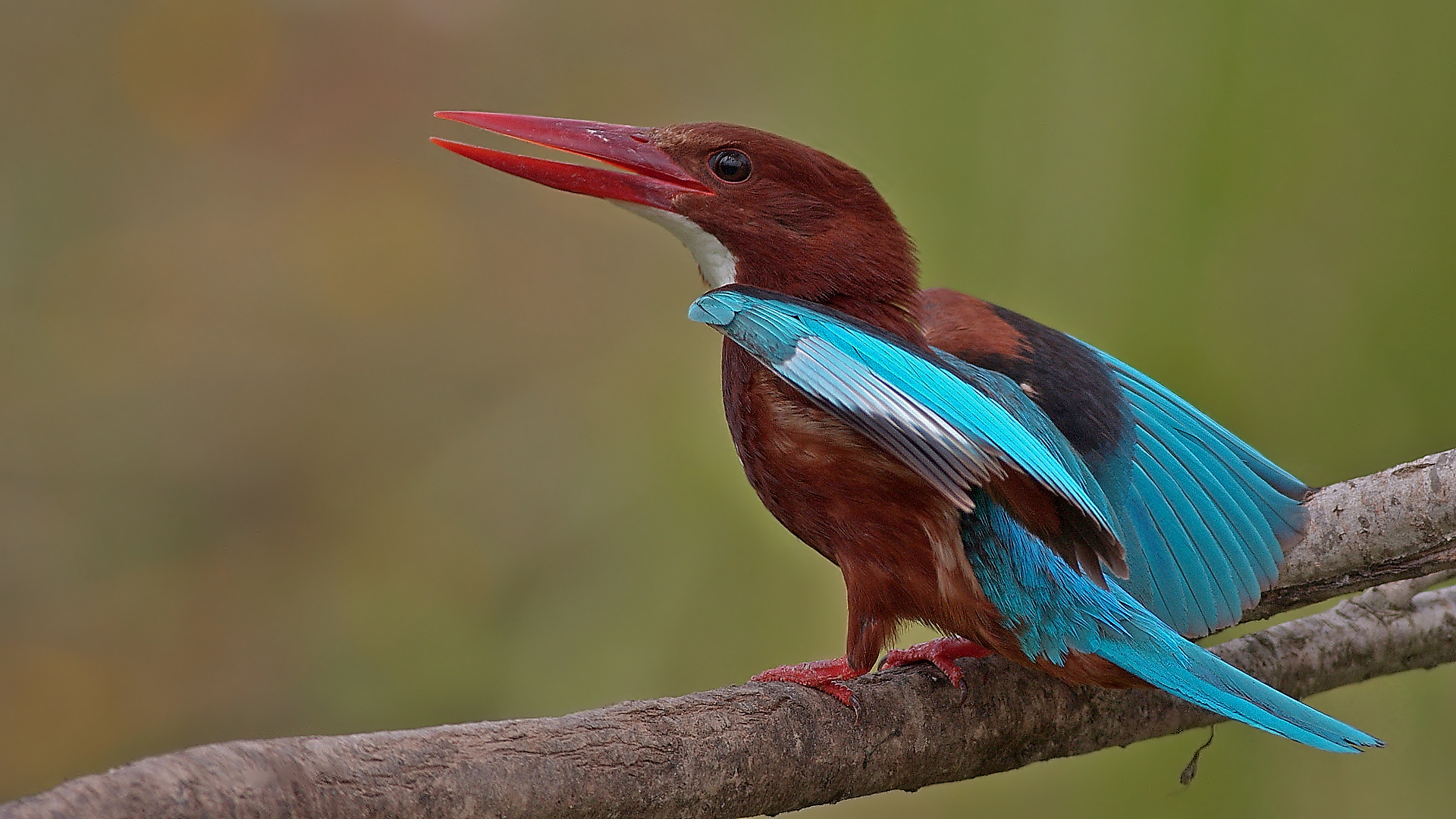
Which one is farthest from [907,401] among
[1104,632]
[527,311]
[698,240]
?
[527,311]

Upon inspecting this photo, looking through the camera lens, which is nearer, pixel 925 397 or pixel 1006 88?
pixel 925 397

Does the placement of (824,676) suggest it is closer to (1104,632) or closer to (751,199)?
(1104,632)

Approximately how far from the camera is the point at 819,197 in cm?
188

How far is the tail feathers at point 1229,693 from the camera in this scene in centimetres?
139

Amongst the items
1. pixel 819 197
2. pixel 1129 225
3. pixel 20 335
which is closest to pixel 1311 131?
pixel 1129 225

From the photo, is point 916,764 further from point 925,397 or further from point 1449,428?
point 1449,428

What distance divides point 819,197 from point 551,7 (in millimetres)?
1771

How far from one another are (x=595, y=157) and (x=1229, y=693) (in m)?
1.14

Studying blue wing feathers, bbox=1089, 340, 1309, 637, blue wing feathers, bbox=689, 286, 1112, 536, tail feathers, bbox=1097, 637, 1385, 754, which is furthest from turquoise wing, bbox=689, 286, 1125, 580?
blue wing feathers, bbox=1089, 340, 1309, 637

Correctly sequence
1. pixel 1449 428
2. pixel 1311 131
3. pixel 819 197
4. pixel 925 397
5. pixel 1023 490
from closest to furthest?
1. pixel 925 397
2. pixel 1023 490
3. pixel 819 197
4. pixel 1449 428
5. pixel 1311 131

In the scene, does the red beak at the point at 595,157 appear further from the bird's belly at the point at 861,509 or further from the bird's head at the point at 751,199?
the bird's belly at the point at 861,509

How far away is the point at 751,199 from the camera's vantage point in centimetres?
188

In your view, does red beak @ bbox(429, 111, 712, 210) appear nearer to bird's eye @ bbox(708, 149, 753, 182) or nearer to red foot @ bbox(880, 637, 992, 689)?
bird's eye @ bbox(708, 149, 753, 182)

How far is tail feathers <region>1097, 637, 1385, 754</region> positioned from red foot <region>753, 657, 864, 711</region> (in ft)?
1.11
